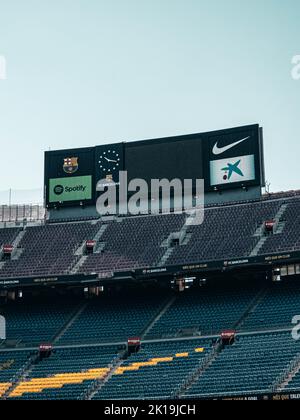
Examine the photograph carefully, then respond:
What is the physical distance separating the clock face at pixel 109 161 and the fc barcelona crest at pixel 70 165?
105 inches

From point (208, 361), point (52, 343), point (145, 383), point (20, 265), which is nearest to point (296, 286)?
point (208, 361)

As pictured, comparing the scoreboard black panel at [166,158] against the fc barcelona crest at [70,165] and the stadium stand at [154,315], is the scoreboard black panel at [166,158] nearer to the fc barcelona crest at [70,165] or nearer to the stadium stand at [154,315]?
the stadium stand at [154,315]

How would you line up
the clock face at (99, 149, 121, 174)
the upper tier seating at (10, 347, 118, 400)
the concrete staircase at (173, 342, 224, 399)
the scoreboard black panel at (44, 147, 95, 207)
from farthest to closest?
the scoreboard black panel at (44, 147, 95, 207)
the clock face at (99, 149, 121, 174)
the upper tier seating at (10, 347, 118, 400)
the concrete staircase at (173, 342, 224, 399)

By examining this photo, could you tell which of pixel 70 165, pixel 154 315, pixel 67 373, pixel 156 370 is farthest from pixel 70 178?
pixel 156 370

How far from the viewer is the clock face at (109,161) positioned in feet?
231

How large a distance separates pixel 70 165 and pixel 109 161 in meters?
4.36

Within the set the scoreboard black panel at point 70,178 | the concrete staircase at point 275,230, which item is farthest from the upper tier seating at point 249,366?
the scoreboard black panel at point 70,178

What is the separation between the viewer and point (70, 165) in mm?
72688

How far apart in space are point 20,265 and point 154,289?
508 inches

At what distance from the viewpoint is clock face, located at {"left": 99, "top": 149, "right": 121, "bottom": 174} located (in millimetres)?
70500

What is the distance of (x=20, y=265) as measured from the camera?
6825cm

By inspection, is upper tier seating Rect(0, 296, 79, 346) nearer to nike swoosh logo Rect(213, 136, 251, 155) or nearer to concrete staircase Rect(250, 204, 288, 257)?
concrete staircase Rect(250, 204, 288, 257)

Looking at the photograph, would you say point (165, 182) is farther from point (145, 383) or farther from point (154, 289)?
point (145, 383)

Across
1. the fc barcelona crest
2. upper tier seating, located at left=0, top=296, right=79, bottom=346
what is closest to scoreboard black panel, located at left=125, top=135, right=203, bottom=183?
the fc barcelona crest
